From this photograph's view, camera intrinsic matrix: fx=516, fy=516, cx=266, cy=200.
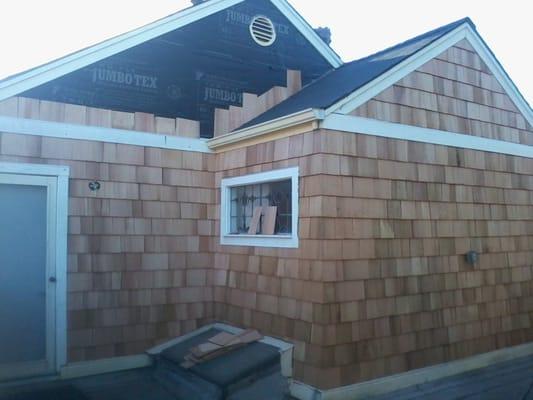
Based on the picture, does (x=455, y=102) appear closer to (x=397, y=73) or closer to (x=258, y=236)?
(x=397, y=73)

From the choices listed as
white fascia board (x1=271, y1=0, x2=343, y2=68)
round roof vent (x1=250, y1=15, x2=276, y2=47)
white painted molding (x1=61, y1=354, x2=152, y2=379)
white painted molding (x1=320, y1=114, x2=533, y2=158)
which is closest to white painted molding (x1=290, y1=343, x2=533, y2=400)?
white painted molding (x1=61, y1=354, x2=152, y2=379)

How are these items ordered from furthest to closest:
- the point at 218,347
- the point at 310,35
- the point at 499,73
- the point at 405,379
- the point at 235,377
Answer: the point at 310,35 < the point at 499,73 < the point at 218,347 < the point at 405,379 < the point at 235,377

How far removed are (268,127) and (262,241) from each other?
4.04ft

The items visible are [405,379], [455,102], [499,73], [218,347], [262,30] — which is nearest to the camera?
[405,379]

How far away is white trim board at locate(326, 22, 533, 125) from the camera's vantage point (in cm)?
515

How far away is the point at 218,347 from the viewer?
17.6 ft

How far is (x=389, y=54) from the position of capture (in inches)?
256

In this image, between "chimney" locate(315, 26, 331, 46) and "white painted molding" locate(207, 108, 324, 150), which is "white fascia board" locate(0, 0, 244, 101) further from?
"chimney" locate(315, 26, 331, 46)

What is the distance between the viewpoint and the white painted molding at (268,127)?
4.91 m

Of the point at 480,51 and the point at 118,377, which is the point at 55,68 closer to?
the point at 118,377

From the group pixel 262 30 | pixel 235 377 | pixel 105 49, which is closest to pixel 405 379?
pixel 235 377

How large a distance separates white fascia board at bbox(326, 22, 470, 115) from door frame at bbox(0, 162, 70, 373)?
294cm

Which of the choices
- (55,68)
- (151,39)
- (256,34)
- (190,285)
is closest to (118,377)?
(190,285)

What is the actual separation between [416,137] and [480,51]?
5.58 feet
